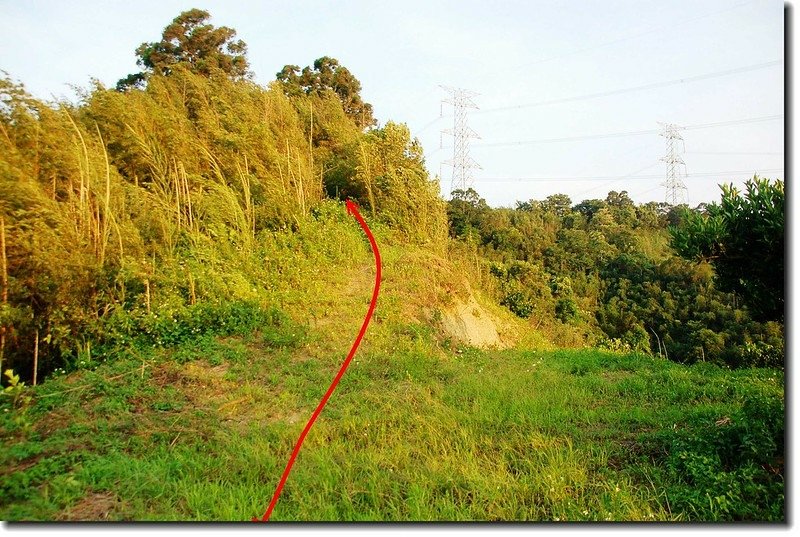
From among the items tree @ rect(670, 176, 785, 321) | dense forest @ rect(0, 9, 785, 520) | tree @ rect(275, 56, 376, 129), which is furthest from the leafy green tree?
tree @ rect(670, 176, 785, 321)

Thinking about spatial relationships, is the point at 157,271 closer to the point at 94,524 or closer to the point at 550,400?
the point at 94,524

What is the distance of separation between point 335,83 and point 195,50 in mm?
3181

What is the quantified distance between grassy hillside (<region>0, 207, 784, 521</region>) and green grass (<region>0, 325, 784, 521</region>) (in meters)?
0.01

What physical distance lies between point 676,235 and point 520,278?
6.39 metres

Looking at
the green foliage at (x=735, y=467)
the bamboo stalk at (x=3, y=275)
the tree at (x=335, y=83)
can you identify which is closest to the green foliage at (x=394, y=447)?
the green foliage at (x=735, y=467)

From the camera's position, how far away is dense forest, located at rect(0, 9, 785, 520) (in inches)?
139

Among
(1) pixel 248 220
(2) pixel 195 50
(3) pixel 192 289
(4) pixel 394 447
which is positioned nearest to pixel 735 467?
(4) pixel 394 447

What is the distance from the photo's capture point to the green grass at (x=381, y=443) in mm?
2738

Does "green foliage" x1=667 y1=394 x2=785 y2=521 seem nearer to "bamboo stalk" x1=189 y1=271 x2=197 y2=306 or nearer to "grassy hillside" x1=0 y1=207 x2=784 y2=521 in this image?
"grassy hillside" x1=0 y1=207 x2=784 y2=521

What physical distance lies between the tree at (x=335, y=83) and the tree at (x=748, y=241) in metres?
9.29

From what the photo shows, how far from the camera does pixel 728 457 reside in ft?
10.2

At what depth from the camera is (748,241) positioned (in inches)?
138

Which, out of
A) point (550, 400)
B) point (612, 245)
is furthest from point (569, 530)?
point (612, 245)

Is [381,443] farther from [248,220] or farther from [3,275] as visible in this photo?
[248,220]
